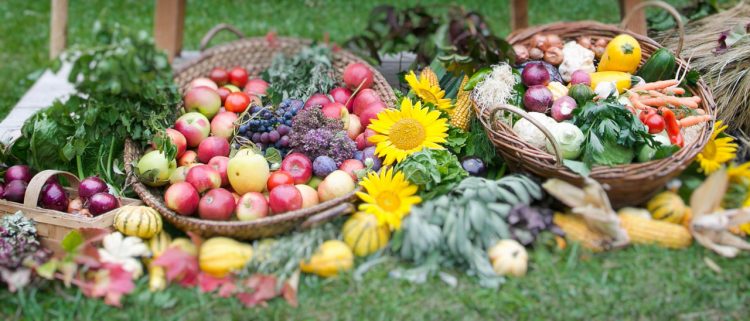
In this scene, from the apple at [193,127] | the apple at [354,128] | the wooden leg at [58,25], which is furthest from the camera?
the wooden leg at [58,25]

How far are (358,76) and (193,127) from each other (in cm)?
90

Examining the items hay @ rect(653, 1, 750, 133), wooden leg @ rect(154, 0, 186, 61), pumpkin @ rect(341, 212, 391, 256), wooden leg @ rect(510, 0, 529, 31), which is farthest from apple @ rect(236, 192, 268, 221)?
wooden leg @ rect(510, 0, 529, 31)

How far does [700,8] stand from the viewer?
4.21 m

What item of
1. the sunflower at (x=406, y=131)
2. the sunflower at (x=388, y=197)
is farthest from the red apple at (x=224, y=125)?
the sunflower at (x=388, y=197)

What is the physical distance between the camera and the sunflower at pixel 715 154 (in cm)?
264

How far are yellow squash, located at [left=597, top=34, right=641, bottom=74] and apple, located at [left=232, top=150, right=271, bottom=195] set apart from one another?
→ 5.76 ft

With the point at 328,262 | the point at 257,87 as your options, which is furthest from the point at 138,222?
the point at 257,87

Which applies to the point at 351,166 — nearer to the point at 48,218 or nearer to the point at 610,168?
the point at 610,168

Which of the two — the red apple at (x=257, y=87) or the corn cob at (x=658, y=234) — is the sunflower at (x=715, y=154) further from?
the red apple at (x=257, y=87)

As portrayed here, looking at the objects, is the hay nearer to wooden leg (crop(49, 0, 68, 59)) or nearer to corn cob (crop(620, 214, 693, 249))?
corn cob (crop(620, 214, 693, 249))

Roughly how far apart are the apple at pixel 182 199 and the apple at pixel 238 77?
121cm

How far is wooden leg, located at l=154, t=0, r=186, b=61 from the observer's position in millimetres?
4250

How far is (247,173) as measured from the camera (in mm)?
2795

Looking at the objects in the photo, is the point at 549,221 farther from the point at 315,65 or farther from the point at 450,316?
the point at 315,65
